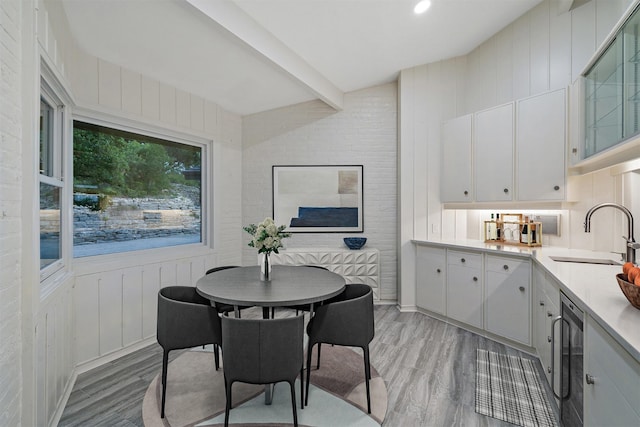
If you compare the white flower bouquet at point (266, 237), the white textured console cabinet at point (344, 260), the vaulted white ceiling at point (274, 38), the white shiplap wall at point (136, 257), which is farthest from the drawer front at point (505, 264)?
the white shiplap wall at point (136, 257)

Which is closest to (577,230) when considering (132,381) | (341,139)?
(341,139)

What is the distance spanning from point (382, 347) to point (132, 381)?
2.07m

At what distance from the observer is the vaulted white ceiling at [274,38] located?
2.30 m

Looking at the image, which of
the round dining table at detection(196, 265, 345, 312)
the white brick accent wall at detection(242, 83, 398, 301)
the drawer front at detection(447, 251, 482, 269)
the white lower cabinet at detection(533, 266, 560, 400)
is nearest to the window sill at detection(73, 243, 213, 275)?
the white brick accent wall at detection(242, 83, 398, 301)

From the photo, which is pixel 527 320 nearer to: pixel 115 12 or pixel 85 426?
pixel 85 426

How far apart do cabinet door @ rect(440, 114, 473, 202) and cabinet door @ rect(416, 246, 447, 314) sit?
0.67 metres

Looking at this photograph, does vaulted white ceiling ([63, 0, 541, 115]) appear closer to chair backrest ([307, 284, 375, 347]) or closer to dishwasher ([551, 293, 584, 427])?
chair backrest ([307, 284, 375, 347])


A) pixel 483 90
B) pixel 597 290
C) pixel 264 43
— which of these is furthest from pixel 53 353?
pixel 483 90

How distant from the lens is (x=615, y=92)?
6.34 ft

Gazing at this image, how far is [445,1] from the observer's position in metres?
2.84

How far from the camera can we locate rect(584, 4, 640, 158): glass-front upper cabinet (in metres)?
1.69

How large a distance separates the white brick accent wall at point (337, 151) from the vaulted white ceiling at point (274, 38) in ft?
1.06

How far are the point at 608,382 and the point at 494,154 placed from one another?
2.54 metres

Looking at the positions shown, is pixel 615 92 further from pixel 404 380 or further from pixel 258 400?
pixel 258 400
